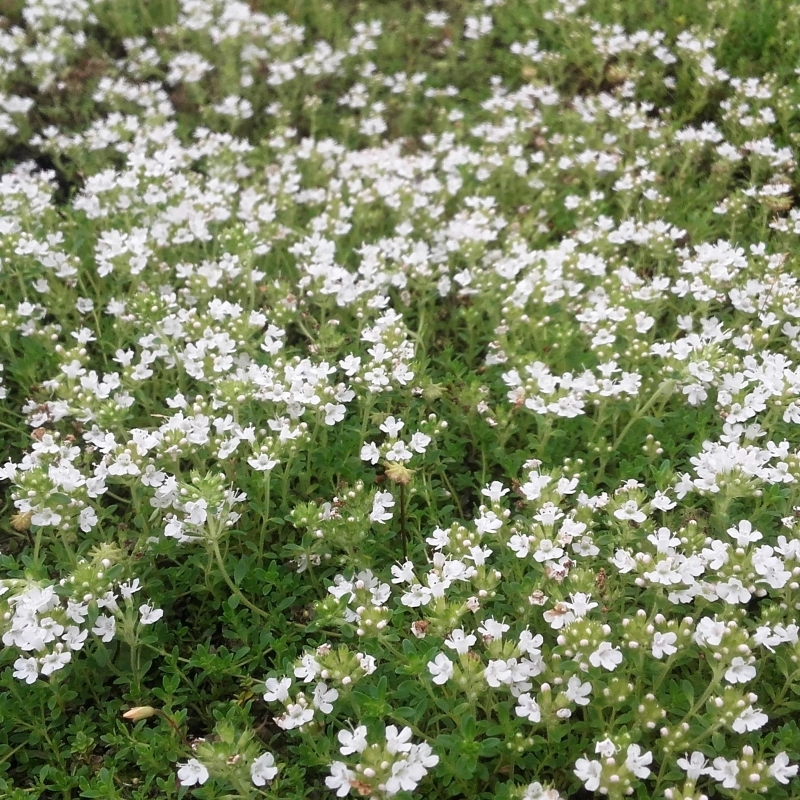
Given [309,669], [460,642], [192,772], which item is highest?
[460,642]

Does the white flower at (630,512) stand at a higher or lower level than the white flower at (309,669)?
higher

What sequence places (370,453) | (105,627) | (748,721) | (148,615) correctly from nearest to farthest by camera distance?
(748,721) → (105,627) → (148,615) → (370,453)

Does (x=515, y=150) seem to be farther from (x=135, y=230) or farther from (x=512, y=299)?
(x=135, y=230)

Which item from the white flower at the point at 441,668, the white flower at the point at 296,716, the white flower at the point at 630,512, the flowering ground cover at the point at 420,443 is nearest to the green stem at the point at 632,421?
the flowering ground cover at the point at 420,443

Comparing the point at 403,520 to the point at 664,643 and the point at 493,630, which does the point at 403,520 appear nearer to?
the point at 493,630

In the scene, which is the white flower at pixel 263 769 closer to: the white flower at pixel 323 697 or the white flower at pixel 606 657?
the white flower at pixel 323 697

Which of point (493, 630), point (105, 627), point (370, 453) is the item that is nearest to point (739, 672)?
point (493, 630)
